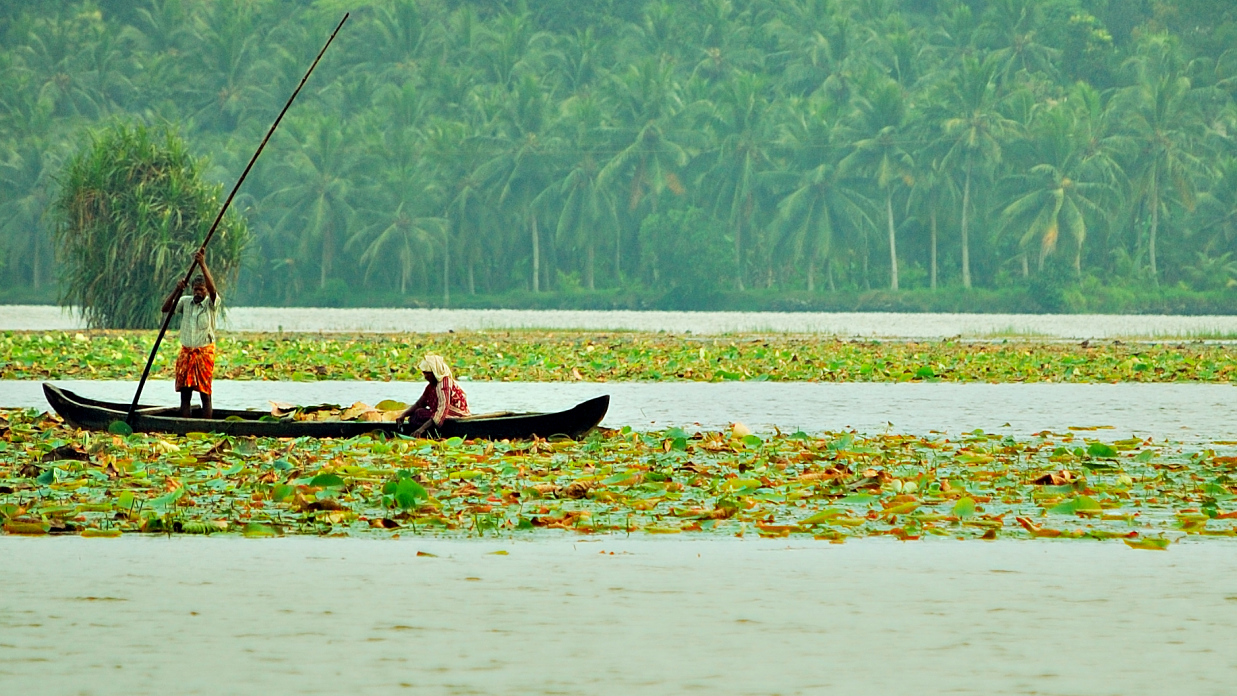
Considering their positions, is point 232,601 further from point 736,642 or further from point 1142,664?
point 1142,664

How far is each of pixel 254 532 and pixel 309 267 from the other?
69733mm

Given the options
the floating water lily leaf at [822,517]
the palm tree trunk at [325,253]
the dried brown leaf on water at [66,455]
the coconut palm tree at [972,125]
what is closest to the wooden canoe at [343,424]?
the dried brown leaf on water at [66,455]

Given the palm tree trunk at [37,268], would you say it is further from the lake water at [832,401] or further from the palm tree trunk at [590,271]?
the lake water at [832,401]

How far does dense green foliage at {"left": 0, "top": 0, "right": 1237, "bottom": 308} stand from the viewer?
70.8 meters

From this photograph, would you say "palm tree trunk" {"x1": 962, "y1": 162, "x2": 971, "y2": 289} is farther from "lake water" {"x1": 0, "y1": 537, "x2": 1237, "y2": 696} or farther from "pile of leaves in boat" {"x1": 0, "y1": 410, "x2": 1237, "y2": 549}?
"lake water" {"x1": 0, "y1": 537, "x2": 1237, "y2": 696}

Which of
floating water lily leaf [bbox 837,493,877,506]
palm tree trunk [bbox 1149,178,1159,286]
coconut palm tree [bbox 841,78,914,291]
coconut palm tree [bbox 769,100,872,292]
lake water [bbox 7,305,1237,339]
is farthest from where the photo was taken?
coconut palm tree [bbox 841,78,914,291]

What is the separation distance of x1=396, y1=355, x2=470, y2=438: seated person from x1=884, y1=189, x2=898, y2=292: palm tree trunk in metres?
59.0

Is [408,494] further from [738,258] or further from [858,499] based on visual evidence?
[738,258]

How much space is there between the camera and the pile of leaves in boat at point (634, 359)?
78.7 feet

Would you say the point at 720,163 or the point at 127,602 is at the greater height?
the point at 720,163

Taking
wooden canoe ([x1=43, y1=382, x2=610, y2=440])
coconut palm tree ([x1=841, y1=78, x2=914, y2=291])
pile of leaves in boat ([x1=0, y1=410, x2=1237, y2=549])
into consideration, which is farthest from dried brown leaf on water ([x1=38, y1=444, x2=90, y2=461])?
coconut palm tree ([x1=841, y1=78, x2=914, y2=291])

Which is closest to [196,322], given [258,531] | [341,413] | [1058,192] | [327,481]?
[341,413]

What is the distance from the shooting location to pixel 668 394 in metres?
20.8

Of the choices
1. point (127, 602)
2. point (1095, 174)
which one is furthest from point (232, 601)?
point (1095, 174)
